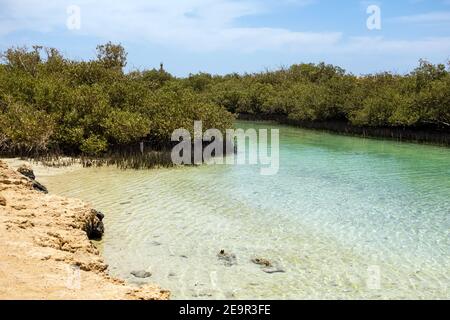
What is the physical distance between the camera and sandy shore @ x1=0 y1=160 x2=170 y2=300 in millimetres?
5898

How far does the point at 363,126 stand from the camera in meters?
38.5

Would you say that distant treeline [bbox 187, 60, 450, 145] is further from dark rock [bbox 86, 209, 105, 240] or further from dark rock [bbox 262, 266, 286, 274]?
Answer: dark rock [bbox 86, 209, 105, 240]

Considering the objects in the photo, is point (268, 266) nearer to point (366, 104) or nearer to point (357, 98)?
point (366, 104)

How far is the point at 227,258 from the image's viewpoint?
Result: 30.1 feet

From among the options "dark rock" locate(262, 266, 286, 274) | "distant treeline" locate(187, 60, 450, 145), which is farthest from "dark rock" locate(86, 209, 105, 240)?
"distant treeline" locate(187, 60, 450, 145)

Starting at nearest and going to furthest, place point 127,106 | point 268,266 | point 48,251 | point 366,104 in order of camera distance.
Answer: point 48,251 < point 268,266 < point 127,106 < point 366,104

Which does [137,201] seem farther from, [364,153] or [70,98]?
[364,153]

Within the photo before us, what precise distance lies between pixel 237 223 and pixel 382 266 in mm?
3950

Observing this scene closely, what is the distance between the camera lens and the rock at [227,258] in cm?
892

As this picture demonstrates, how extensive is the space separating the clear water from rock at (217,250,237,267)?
124 mm

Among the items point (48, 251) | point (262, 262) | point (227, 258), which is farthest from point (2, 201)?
point (262, 262)

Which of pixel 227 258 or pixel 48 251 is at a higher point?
pixel 48 251

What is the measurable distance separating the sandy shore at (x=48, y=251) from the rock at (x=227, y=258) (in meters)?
2.26

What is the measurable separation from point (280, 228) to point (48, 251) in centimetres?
571
